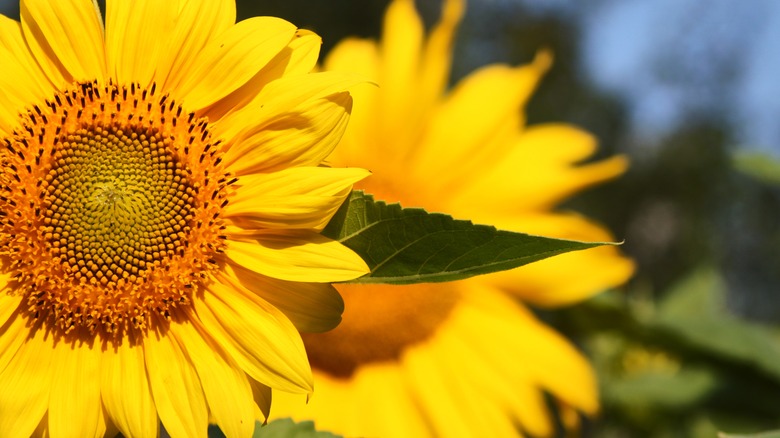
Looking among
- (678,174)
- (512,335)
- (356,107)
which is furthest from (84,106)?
(678,174)

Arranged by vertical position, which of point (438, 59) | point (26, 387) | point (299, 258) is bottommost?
point (26, 387)

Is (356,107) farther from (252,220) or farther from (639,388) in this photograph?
(639,388)

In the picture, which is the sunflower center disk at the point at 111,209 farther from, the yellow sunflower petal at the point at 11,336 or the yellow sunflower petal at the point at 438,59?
the yellow sunflower petal at the point at 438,59

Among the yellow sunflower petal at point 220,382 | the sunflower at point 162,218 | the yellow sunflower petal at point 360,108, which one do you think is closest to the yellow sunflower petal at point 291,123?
the sunflower at point 162,218

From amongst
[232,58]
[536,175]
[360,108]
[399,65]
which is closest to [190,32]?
[232,58]

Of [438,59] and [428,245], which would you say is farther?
[438,59]

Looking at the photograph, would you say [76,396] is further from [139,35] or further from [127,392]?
[139,35]

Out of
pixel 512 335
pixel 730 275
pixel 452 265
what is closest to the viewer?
pixel 452 265
